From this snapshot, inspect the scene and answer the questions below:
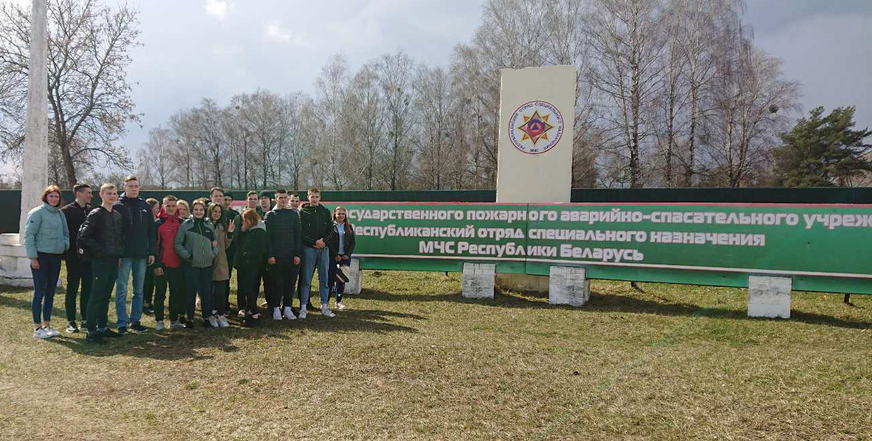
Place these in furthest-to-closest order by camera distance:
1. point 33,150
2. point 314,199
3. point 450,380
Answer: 1. point 33,150
2. point 314,199
3. point 450,380

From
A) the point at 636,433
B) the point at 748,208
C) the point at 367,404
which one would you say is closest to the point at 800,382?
the point at 636,433

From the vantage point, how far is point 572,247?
866cm

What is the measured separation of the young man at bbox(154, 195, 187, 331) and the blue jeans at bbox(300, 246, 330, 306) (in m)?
1.49

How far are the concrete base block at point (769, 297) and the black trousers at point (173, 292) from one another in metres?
7.59

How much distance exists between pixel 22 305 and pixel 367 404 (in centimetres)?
686

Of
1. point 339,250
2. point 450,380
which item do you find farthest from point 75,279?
point 450,380

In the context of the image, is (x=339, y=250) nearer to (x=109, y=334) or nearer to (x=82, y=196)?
(x=109, y=334)

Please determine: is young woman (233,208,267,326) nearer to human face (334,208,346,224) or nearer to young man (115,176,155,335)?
young man (115,176,155,335)

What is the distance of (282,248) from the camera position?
6.73 metres

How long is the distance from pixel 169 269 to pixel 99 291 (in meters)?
0.78

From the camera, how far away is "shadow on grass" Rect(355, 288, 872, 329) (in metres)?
7.25

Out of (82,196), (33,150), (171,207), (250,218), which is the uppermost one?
(33,150)

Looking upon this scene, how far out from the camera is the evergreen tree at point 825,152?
2362cm

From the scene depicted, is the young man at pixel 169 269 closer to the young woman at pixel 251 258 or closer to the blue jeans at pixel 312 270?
the young woman at pixel 251 258
